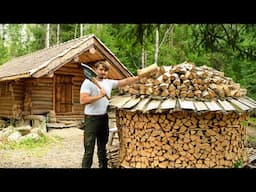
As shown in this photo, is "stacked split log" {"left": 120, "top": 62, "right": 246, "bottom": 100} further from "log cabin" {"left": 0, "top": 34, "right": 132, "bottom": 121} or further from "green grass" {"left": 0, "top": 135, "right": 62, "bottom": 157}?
"log cabin" {"left": 0, "top": 34, "right": 132, "bottom": 121}

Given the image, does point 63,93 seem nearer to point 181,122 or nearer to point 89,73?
point 181,122

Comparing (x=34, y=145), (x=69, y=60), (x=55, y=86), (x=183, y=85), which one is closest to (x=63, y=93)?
(x=55, y=86)

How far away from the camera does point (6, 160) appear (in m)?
6.05

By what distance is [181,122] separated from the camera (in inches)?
182

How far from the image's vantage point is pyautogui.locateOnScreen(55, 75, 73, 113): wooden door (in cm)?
1063

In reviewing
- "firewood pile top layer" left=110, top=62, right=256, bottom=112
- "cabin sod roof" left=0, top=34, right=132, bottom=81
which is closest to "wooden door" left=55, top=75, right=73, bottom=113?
"cabin sod roof" left=0, top=34, right=132, bottom=81

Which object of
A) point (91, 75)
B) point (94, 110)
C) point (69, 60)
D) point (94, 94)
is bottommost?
point (94, 110)

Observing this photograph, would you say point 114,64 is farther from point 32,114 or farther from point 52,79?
point 32,114

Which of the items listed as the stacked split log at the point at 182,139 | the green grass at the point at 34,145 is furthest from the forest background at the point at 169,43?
the green grass at the point at 34,145

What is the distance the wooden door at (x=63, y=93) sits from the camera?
1063 centimetres

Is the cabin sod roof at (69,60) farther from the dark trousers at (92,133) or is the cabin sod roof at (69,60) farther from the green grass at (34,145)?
the dark trousers at (92,133)

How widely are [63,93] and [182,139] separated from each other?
6731mm

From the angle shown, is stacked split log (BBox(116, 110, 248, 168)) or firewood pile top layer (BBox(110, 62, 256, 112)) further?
stacked split log (BBox(116, 110, 248, 168))

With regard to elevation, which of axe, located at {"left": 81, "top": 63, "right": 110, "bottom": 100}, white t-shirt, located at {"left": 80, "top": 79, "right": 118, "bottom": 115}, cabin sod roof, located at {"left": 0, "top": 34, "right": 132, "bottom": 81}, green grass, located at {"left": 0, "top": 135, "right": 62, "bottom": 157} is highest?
cabin sod roof, located at {"left": 0, "top": 34, "right": 132, "bottom": 81}
